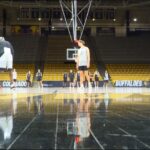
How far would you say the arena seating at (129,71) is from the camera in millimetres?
→ 44531

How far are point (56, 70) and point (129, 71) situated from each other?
324 inches

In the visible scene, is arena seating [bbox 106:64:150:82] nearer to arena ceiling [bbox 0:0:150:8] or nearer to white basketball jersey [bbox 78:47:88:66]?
arena ceiling [bbox 0:0:150:8]

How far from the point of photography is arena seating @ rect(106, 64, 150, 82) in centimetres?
4453

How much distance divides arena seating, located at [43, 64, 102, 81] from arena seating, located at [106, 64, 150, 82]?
2227 millimetres

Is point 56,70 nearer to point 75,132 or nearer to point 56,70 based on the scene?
point 56,70

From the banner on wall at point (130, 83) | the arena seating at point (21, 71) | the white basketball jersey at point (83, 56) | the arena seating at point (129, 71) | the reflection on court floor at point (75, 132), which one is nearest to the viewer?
the reflection on court floor at point (75, 132)

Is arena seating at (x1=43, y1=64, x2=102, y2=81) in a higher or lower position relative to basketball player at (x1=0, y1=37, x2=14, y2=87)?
lower

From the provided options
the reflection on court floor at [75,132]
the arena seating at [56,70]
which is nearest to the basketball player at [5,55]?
the reflection on court floor at [75,132]

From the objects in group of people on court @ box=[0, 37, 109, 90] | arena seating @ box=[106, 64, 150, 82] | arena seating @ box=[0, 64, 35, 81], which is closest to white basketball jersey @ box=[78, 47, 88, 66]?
group of people on court @ box=[0, 37, 109, 90]

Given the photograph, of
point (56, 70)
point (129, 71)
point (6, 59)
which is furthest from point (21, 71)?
point (6, 59)

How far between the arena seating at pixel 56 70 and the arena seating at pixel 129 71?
223cm

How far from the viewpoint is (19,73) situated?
45312mm

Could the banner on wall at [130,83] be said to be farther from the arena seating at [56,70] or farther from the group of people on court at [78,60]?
the group of people on court at [78,60]

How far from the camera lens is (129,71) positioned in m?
46.0
